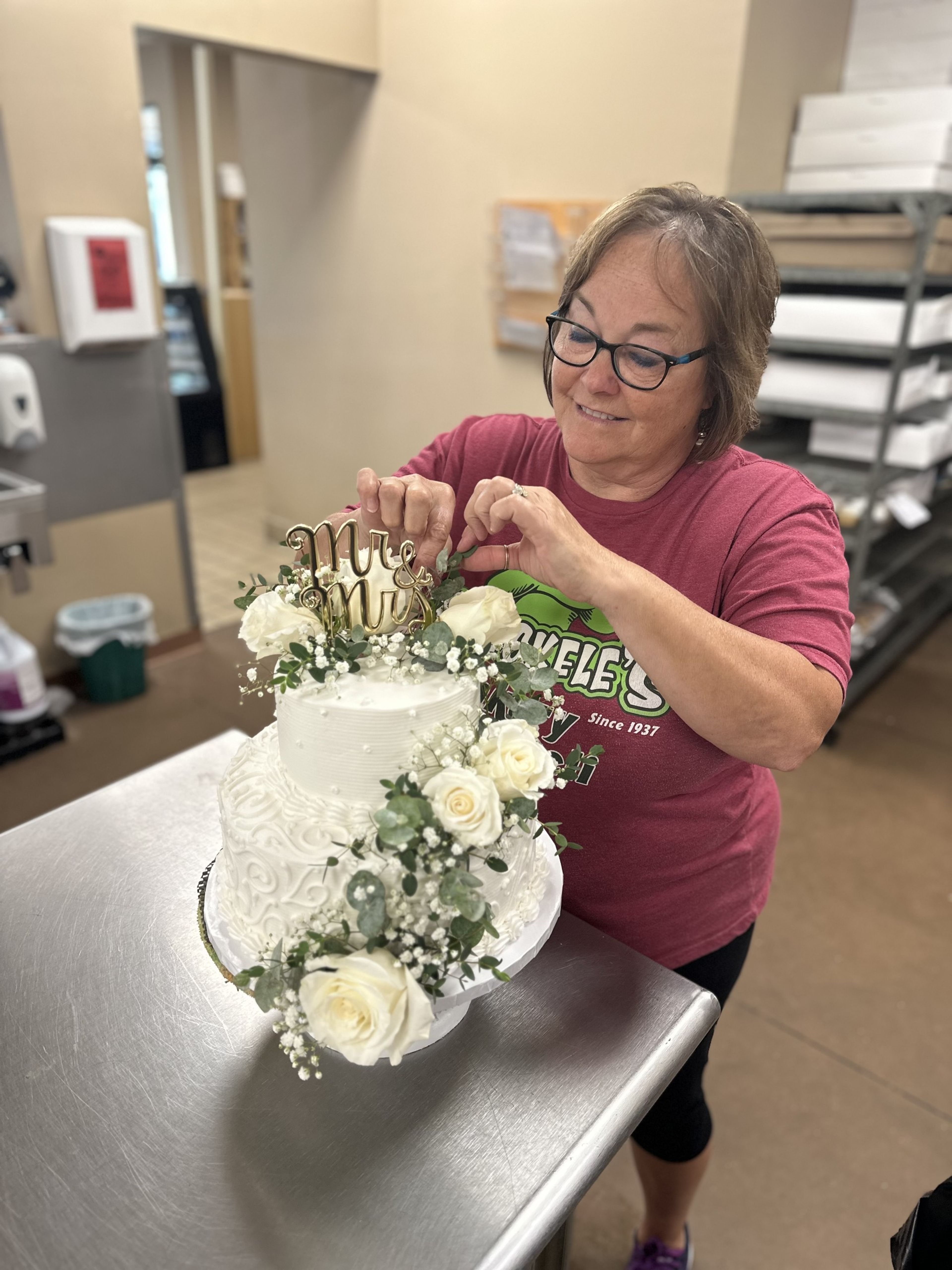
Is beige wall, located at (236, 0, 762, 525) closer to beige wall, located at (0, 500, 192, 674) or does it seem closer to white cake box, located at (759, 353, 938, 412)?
white cake box, located at (759, 353, 938, 412)

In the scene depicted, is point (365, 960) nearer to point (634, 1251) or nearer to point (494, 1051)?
point (494, 1051)

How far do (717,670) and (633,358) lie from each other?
0.44 metres

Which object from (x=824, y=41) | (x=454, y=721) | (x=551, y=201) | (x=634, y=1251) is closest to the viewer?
(x=454, y=721)

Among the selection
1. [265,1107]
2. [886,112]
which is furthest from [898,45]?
[265,1107]

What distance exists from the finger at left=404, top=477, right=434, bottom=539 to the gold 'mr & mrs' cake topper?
14 cm

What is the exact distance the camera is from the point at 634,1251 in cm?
169

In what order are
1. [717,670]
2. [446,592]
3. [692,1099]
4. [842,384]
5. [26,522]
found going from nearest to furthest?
[717,670], [446,592], [692,1099], [26,522], [842,384]

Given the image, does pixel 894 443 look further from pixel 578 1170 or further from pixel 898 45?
pixel 578 1170

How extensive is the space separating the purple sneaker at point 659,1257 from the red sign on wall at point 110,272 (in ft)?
11.3

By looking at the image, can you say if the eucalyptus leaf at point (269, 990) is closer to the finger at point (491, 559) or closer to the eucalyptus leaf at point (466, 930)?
the eucalyptus leaf at point (466, 930)

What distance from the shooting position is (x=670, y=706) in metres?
1.20

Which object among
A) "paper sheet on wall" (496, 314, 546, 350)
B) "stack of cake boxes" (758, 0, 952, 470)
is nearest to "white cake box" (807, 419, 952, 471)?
"stack of cake boxes" (758, 0, 952, 470)

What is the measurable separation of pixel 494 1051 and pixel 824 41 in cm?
384

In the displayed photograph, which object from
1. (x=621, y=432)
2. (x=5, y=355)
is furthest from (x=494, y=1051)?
(x=5, y=355)
